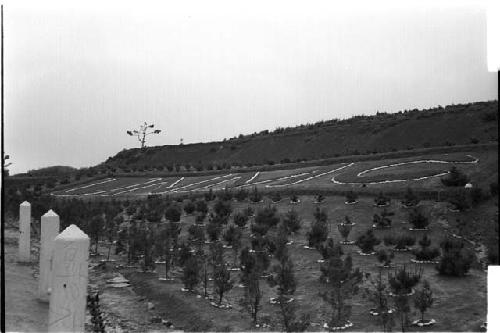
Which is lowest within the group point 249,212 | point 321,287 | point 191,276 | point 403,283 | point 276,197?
point 321,287

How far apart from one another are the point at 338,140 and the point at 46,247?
38.0m

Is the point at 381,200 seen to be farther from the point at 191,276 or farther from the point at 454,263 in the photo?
the point at 191,276

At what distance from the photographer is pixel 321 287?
1238cm

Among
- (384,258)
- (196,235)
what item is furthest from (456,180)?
(196,235)

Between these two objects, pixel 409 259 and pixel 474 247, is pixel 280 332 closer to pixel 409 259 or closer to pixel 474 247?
pixel 409 259

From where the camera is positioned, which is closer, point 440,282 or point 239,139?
point 440,282

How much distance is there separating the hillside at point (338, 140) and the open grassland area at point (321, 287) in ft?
59.5

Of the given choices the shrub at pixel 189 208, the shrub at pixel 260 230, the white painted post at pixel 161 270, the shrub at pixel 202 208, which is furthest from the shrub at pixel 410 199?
the shrub at pixel 189 208

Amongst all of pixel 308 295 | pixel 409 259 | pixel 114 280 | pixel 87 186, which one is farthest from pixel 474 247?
pixel 87 186

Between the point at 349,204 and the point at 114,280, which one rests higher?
the point at 349,204

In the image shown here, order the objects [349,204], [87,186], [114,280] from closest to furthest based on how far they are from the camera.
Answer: [114,280]
[349,204]
[87,186]

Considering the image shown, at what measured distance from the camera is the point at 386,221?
54.3ft

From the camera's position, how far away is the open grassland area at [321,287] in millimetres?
10164

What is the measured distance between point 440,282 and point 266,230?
656cm
